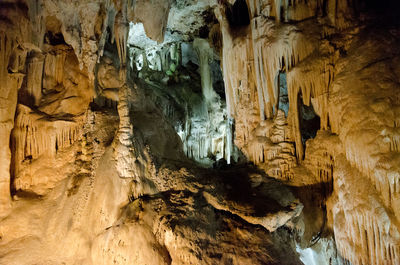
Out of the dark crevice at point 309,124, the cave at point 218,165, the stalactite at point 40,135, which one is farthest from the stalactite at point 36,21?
the dark crevice at point 309,124

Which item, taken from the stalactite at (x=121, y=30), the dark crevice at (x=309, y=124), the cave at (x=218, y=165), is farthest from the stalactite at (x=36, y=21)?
the dark crevice at (x=309, y=124)

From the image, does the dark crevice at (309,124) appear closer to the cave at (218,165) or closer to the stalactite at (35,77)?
the cave at (218,165)

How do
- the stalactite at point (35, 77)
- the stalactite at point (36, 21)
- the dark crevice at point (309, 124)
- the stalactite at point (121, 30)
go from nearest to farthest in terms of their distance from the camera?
the stalactite at point (36, 21) < the dark crevice at point (309, 124) < the stalactite at point (121, 30) < the stalactite at point (35, 77)

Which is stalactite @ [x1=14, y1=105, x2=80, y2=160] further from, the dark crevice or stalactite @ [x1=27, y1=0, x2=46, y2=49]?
the dark crevice

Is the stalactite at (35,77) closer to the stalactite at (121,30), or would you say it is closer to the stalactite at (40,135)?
the stalactite at (40,135)

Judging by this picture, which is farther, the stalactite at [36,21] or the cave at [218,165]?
the stalactite at [36,21]

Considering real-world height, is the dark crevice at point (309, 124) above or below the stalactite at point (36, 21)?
below

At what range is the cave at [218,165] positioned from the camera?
19.4 feet

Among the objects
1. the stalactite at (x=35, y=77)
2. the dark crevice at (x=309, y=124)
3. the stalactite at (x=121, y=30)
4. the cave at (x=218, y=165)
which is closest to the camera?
the cave at (x=218, y=165)

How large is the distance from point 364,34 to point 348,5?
3.39 feet

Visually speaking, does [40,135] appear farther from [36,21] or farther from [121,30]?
[121,30]

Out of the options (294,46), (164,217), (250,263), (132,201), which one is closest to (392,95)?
(294,46)

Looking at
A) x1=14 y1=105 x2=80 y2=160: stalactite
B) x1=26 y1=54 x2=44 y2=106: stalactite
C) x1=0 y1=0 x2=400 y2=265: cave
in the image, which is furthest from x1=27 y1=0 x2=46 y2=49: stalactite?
x1=14 y1=105 x2=80 y2=160: stalactite

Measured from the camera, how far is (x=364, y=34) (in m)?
7.30
